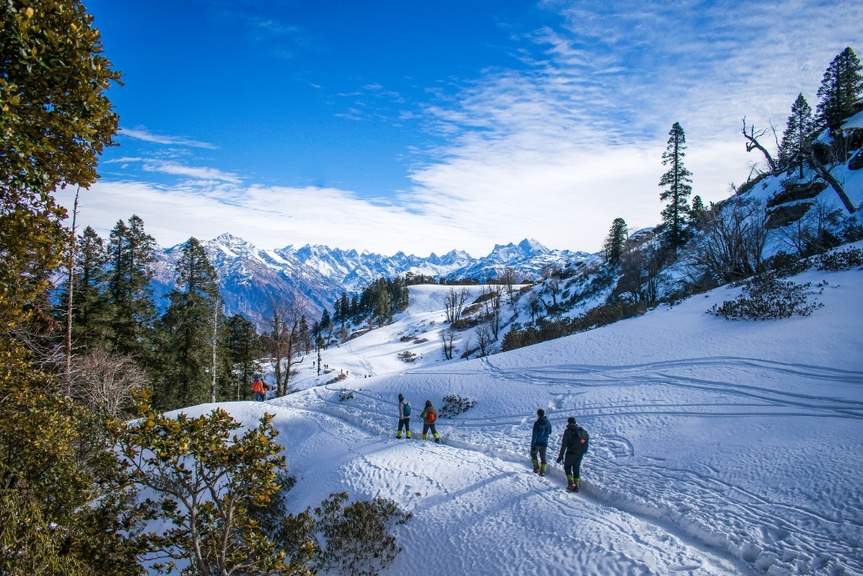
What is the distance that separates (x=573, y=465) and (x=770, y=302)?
1586 cm

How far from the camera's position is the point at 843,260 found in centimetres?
2202

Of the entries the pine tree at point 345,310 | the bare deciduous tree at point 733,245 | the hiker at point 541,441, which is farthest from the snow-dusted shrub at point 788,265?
the pine tree at point 345,310

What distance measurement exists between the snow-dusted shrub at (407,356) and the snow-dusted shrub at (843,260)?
46.0 m

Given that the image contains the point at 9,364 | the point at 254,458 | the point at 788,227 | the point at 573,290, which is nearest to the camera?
the point at 254,458

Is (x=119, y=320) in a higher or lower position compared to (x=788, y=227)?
lower

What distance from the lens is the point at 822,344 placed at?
16.3m

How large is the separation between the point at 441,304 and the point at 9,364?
402ft

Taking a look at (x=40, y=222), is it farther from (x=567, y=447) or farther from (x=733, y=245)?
(x=733, y=245)

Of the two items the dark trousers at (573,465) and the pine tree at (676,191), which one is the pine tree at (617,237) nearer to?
the pine tree at (676,191)

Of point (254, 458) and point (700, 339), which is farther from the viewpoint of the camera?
point (700, 339)

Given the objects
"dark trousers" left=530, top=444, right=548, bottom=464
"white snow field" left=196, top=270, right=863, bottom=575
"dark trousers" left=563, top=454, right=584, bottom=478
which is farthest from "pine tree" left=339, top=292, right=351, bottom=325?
"dark trousers" left=563, top=454, right=584, bottom=478

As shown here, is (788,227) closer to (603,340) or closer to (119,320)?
(603,340)

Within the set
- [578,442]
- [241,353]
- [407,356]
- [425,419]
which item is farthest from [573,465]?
[407,356]

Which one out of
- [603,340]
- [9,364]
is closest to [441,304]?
[603,340]
